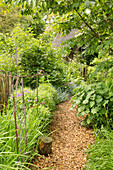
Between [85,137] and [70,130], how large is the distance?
38cm

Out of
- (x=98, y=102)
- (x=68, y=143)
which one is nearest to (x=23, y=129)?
(x=68, y=143)

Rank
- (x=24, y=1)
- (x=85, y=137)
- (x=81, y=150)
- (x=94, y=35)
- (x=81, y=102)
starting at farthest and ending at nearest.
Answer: (x=81, y=102) < (x=85, y=137) < (x=81, y=150) < (x=94, y=35) < (x=24, y=1)

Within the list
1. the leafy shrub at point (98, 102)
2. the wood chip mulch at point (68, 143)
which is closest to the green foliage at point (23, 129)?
the wood chip mulch at point (68, 143)

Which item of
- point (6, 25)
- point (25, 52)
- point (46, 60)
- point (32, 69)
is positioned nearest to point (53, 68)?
point (46, 60)

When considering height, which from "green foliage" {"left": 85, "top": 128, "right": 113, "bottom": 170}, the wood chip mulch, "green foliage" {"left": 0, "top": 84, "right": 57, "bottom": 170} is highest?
"green foliage" {"left": 0, "top": 84, "right": 57, "bottom": 170}

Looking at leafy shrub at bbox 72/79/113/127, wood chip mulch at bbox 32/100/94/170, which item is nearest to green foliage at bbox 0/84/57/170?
wood chip mulch at bbox 32/100/94/170

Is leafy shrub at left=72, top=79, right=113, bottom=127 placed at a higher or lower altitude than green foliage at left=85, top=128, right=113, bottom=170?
higher

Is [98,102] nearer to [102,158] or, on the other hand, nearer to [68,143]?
[68,143]

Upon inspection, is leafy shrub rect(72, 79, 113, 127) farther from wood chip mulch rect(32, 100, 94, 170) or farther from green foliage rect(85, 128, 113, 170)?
green foliage rect(85, 128, 113, 170)

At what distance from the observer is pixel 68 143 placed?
8.31ft

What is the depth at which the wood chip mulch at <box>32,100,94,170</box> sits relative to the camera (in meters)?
2.02

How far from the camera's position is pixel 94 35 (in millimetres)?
2156

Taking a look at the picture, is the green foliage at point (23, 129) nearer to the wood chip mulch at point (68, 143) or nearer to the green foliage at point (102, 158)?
the wood chip mulch at point (68, 143)

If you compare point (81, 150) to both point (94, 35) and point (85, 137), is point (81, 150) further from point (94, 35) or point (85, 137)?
point (94, 35)
